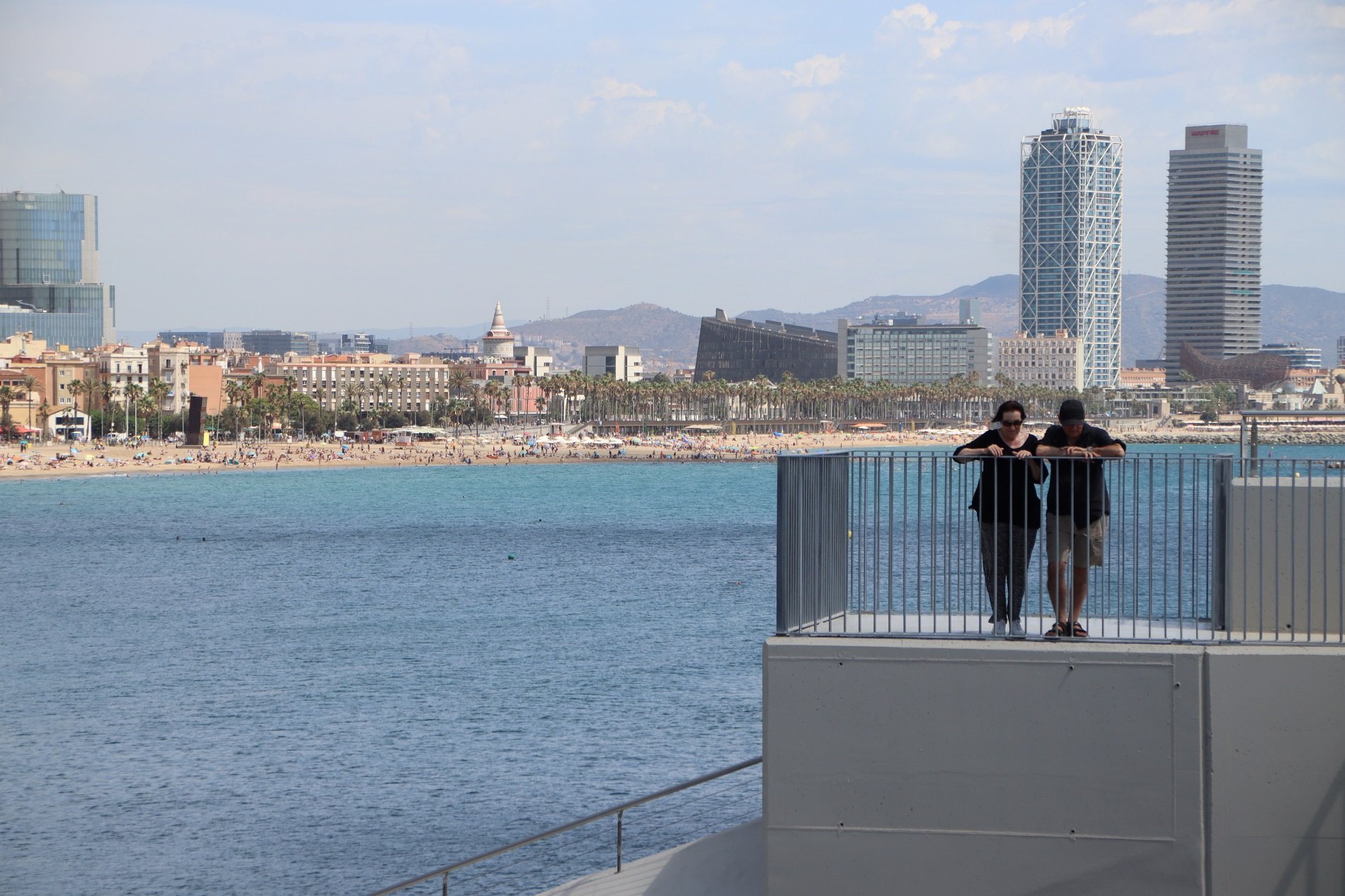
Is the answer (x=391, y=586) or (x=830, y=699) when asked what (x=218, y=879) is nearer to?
(x=830, y=699)

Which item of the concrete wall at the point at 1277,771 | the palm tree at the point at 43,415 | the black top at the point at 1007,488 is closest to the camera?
the concrete wall at the point at 1277,771

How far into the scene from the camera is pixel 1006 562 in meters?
8.86

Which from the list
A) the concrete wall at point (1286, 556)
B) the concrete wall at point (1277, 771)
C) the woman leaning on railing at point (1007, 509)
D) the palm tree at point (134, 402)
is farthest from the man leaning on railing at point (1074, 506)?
the palm tree at point (134, 402)

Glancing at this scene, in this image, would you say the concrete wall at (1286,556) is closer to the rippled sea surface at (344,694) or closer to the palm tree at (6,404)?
the rippled sea surface at (344,694)

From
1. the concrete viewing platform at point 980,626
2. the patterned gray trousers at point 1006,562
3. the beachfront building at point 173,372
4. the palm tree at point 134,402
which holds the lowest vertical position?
the concrete viewing platform at point 980,626

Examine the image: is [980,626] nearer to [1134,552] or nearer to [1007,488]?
[1007,488]

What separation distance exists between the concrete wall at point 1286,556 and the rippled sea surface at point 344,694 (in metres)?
13.4

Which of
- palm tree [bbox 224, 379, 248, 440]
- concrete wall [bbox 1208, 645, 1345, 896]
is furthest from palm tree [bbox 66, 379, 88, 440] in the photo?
concrete wall [bbox 1208, 645, 1345, 896]

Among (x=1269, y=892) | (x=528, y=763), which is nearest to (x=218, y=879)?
(x=528, y=763)

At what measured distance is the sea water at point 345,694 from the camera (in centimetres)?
2181

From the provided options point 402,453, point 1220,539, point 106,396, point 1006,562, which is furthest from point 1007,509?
point 106,396

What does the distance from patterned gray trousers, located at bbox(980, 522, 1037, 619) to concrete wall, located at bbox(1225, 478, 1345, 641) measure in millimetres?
1211

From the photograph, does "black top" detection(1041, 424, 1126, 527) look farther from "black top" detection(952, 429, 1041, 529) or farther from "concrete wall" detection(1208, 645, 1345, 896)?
"concrete wall" detection(1208, 645, 1345, 896)

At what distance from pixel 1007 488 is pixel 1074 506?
1.35ft
